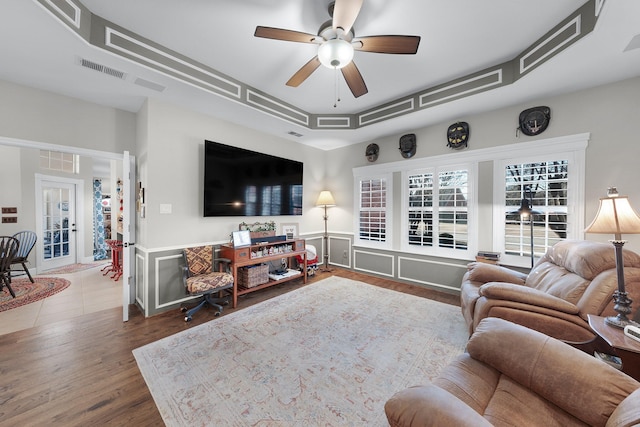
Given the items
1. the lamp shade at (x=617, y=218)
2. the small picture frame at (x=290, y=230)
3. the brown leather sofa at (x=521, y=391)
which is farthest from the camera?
the small picture frame at (x=290, y=230)

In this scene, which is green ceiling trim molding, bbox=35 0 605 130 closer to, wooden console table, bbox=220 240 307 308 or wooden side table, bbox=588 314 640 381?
wooden console table, bbox=220 240 307 308

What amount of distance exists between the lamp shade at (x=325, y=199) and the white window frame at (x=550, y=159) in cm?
274

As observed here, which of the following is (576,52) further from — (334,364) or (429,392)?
(334,364)

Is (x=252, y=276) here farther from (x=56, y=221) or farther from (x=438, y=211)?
(x=56, y=221)

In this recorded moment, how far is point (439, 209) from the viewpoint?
399cm

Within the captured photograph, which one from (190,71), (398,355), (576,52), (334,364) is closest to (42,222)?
(190,71)

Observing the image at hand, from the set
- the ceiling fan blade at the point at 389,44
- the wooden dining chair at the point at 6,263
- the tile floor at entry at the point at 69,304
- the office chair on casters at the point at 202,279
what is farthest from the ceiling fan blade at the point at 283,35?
the wooden dining chair at the point at 6,263

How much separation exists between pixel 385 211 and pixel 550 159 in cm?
237

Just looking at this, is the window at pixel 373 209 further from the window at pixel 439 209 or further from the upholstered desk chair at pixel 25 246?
the upholstered desk chair at pixel 25 246

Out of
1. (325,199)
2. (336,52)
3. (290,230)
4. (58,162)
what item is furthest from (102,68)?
(58,162)

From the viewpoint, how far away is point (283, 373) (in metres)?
1.97

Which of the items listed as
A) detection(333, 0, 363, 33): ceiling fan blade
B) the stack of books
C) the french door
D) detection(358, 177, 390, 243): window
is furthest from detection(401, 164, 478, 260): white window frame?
the french door

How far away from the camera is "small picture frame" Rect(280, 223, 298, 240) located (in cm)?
464

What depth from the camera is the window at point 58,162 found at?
528 cm
